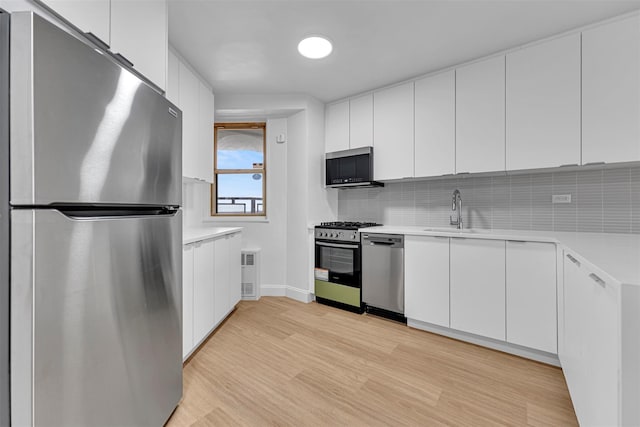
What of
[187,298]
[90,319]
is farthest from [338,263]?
[90,319]

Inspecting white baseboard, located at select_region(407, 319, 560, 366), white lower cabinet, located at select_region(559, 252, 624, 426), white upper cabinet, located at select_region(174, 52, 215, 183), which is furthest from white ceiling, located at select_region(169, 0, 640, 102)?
white baseboard, located at select_region(407, 319, 560, 366)

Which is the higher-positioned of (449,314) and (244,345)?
(449,314)

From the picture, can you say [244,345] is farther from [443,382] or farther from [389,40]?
[389,40]

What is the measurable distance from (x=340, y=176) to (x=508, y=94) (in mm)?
1743

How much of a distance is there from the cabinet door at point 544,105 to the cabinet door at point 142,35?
2.57 m

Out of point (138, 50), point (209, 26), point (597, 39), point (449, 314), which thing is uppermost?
point (209, 26)

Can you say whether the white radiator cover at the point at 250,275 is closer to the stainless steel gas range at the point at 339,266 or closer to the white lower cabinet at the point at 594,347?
the stainless steel gas range at the point at 339,266

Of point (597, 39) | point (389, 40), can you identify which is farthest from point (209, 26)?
point (597, 39)

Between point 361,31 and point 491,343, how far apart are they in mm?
2641

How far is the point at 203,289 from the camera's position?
2141mm

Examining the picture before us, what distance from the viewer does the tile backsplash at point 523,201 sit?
215cm

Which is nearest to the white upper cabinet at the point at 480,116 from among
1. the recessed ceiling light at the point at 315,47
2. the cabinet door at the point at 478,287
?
the cabinet door at the point at 478,287

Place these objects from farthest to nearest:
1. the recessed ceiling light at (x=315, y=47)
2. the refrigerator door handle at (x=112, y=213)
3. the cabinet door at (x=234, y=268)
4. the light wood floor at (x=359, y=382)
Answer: the cabinet door at (x=234, y=268)
the recessed ceiling light at (x=315, y=47)
the light wood floor at (x=359, y=382)
the refrigerator door handle at (x=112, y=213)

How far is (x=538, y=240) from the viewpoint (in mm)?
1953
